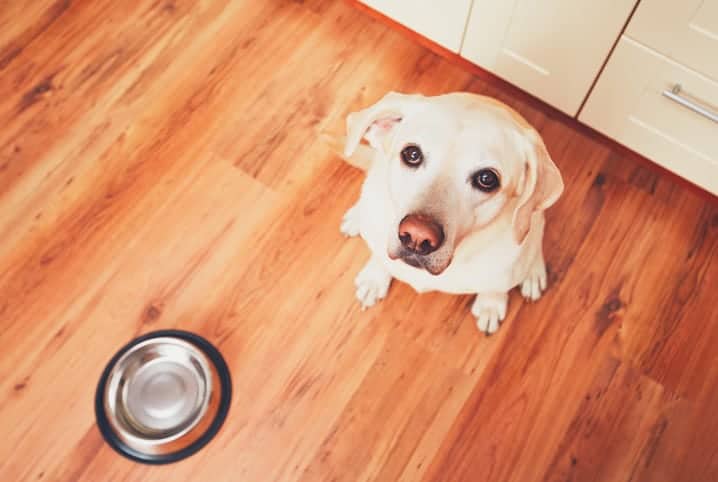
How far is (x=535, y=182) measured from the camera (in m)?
1.43

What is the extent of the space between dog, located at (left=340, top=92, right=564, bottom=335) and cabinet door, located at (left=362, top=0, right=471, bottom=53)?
84cm

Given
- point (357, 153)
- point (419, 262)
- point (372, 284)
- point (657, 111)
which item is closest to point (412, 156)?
point (419, 262)

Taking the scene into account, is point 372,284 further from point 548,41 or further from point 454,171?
point 548,41

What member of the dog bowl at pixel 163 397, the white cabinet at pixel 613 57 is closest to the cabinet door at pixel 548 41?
the white cabinet at pixel 613 57

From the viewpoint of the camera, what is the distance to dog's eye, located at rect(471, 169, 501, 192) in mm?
1412

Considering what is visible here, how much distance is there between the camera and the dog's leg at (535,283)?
2.05m

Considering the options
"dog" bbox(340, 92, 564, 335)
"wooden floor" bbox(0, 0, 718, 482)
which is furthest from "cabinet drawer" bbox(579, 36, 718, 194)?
"dog" bbox(340, 92, 564, 335)

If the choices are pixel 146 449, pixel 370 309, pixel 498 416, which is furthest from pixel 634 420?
pixel 146 449

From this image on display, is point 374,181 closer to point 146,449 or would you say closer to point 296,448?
point 296,448

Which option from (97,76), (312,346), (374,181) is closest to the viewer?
(374,181)

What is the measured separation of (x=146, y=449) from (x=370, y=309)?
84 cm

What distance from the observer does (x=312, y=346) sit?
6.70 feet

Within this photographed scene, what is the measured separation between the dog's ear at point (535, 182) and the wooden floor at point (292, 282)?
687 millimetres

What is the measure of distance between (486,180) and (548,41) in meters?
0.91
